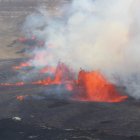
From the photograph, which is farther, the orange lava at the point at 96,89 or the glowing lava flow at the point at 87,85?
the glowing lava flow at the point at 87,85

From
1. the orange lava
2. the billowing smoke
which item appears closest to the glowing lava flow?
the orange lava

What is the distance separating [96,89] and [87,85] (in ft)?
4.61

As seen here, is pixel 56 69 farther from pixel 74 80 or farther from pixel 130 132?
pixel 130 132

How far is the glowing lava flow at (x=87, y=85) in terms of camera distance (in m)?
37.2

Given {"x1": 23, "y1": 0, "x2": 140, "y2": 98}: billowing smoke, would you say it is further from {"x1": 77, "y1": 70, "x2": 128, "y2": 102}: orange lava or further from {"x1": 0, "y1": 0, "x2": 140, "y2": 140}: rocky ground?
{"x1": 0, "y1": 0, "x2": 140, "y2": 140}: rocky ground

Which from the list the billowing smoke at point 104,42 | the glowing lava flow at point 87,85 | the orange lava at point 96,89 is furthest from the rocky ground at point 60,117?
the billowing smoke at point 104,42

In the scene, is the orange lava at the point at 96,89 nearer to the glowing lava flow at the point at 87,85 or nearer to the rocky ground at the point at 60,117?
the glowing lava flow at the point at 87,85

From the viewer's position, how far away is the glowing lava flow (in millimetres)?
37188

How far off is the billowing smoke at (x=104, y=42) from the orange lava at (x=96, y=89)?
1.54 m

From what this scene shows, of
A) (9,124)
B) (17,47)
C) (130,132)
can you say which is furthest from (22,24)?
(130,132)

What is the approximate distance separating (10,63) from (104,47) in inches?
669

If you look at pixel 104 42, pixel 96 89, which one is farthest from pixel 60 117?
pixel 104 42

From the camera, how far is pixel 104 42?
4525cm

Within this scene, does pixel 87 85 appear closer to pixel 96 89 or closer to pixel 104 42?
pixel 96 89
